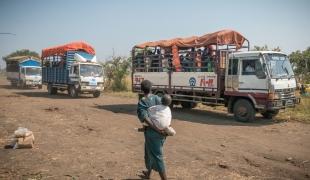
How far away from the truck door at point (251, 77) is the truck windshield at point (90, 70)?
480 inches

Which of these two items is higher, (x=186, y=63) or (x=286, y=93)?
(x=186, y=63)

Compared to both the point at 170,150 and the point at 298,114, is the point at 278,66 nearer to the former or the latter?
the point at 298,114

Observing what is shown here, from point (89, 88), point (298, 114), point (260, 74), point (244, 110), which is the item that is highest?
point (260, 74)

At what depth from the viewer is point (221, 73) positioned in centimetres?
1338

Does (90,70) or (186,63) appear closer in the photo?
(186,63)

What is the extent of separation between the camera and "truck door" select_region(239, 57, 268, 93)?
Answer: 12.0 metres

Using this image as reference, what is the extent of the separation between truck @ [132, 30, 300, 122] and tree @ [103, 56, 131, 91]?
12024 mm

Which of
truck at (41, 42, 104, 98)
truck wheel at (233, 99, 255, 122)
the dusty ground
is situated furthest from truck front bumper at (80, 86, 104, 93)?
truck wheel at (233, 99, 255, 122)

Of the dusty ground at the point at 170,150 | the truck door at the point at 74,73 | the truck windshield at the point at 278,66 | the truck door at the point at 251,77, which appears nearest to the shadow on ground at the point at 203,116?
the dusty ground at the point at 170,150

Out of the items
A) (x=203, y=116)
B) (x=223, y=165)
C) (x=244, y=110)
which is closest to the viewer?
Result: (x=223, y=165)

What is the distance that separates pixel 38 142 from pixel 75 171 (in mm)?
2942

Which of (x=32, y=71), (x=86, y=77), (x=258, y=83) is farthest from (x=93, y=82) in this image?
(x=32, y=71)

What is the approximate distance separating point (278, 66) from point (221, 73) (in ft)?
7.04

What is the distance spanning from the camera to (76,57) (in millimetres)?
23391
